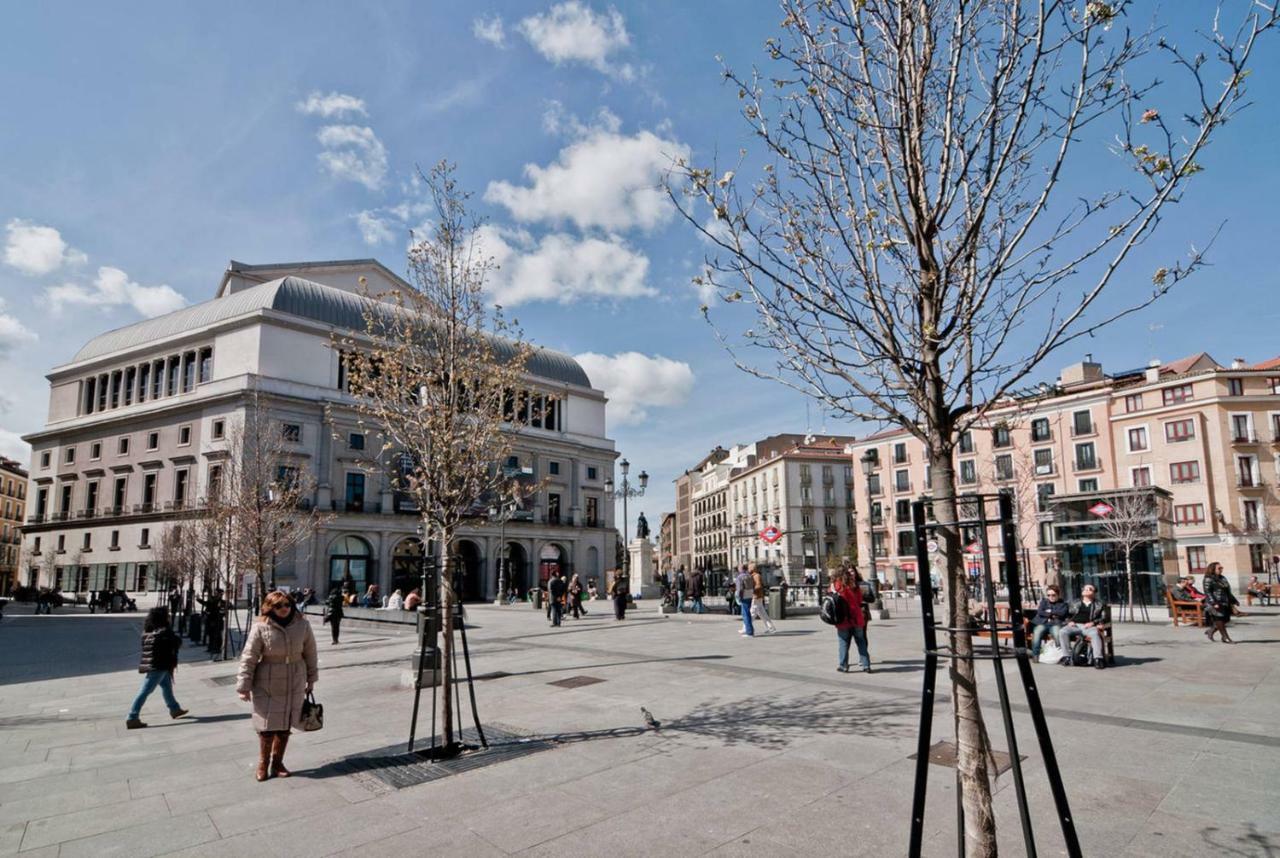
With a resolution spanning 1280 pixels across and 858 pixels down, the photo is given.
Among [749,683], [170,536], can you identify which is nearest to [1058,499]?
[749,683]

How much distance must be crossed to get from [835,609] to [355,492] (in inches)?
1859

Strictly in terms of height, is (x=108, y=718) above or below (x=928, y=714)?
below

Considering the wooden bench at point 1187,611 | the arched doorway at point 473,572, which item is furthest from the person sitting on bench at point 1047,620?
the arched doorway at point 473,572

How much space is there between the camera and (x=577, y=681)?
36.3 ft

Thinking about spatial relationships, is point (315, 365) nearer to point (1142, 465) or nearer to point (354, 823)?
point (354, 823)

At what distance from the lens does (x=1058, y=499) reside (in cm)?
3362

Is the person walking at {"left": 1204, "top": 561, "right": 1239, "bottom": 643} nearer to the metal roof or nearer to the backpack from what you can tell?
the backpack

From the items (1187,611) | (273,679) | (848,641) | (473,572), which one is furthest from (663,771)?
(473,572)

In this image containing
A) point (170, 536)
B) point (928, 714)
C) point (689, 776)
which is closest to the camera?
point (928, 714)

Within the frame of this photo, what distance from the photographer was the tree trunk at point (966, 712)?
3.33 metres

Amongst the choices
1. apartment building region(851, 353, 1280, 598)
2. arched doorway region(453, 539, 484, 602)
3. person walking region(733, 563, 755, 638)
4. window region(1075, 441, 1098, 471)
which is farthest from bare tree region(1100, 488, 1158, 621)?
arched doorway region(453, 539, 484, 602)

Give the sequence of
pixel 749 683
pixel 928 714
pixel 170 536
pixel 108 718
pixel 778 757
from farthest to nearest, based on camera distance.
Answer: pixel 170 536 → pixel 749 683 → pixel 108 718 → pixel 778 757 → pixel 928 714

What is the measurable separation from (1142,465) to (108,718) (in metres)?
56.2

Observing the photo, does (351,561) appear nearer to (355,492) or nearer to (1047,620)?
(355,492)
